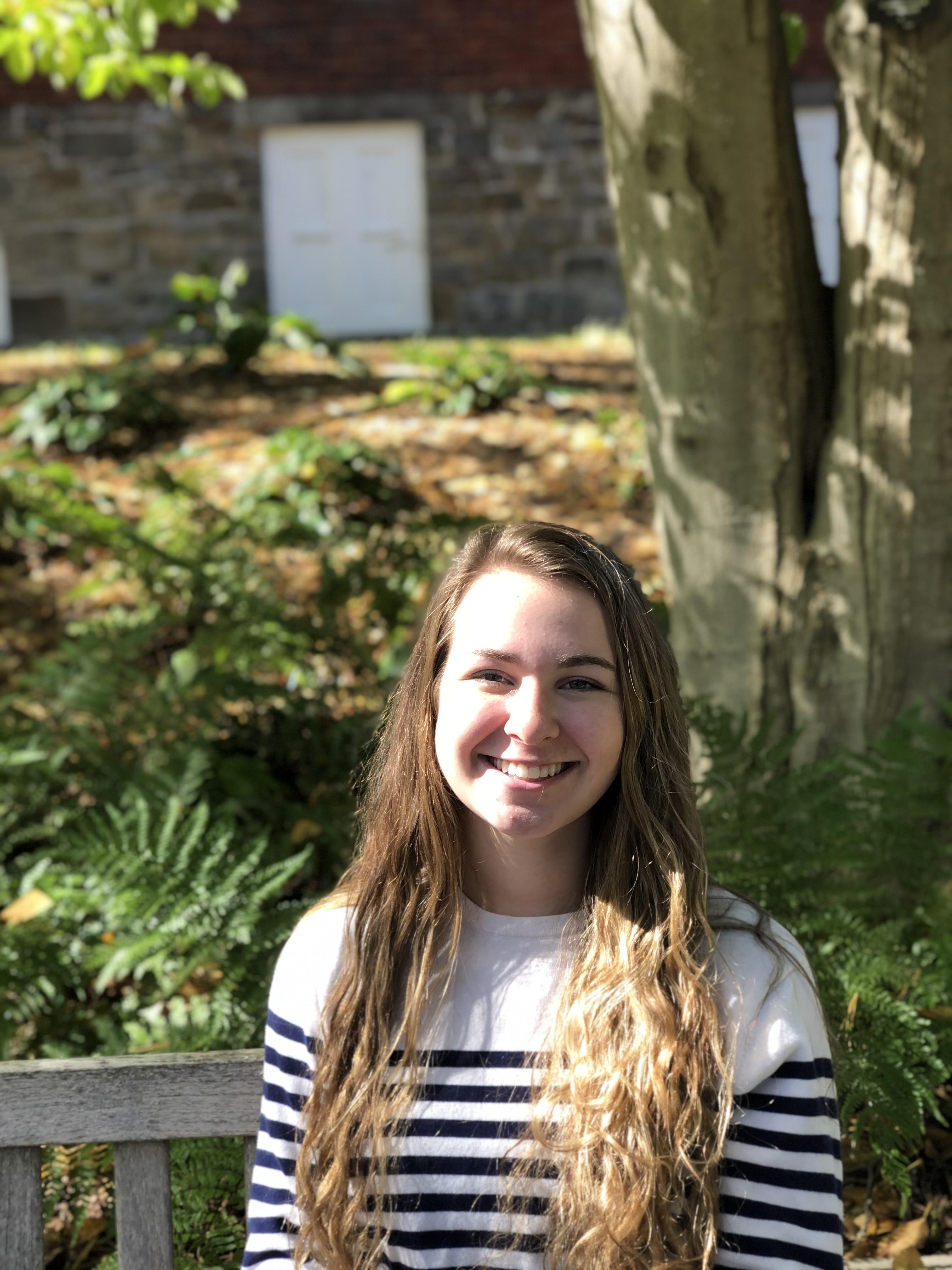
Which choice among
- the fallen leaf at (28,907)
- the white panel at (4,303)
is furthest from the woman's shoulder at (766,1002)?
the white panel at (4,303)

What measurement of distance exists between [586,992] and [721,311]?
1886 millimetres

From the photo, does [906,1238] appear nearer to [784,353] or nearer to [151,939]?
[151,939]

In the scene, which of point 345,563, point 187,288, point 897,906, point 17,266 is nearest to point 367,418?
point 187,288

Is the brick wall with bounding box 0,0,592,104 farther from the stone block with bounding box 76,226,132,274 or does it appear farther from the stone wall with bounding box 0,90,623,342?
the stone block with bounding box 76,226,132,274

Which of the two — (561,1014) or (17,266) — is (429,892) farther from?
(17,266)

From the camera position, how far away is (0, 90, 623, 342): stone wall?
37.4ft

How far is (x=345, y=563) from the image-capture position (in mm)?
4879

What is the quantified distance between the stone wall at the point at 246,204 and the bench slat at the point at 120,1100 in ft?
33.9

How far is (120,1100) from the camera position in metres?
2.04

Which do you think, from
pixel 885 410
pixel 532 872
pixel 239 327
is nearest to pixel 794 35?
pixel 885 410

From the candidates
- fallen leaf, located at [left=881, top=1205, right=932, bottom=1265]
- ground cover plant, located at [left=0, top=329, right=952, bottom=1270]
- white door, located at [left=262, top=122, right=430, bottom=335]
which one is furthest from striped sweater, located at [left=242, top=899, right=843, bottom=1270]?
white door, located at [left=262, top=122, right=430, bottom=335]

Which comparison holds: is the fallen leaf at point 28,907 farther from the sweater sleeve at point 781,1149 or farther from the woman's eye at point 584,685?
the sweater sleeve at point 781,1149

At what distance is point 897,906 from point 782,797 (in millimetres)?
396

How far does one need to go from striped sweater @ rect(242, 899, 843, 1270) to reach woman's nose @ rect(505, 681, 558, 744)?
0.89ft
